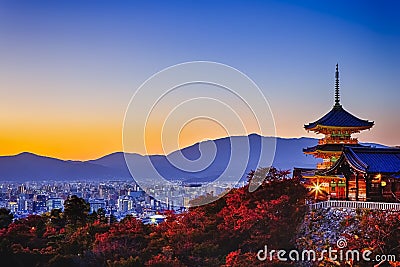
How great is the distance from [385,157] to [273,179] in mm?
1452

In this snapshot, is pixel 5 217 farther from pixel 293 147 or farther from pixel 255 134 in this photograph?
pixel 293 147

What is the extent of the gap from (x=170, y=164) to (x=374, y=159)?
279 centimetres

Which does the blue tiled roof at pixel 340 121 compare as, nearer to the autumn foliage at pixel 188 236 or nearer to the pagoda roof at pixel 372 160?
the pagoda roof at pixel 372 160

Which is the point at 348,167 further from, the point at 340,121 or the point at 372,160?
the point at 340,121

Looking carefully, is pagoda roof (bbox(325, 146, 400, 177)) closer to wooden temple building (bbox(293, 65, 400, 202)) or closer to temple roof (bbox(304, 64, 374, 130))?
wooden temple building (bbox(293, 65, 400, 202))

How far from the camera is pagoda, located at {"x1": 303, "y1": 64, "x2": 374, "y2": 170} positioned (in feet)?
27.7

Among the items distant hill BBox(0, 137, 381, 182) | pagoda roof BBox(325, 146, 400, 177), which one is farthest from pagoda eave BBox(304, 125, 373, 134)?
pagoda roof BBox(325, 146, 400, 177)

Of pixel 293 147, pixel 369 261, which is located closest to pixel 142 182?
pixel 369 261

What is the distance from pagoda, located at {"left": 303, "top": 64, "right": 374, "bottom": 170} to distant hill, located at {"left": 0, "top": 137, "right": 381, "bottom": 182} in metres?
0.80

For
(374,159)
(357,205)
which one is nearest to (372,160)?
(374,159)

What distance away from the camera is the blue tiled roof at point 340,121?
28.0 ft

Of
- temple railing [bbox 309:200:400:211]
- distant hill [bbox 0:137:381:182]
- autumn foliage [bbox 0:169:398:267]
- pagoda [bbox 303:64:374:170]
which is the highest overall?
pagoda [bbox 303:64:374:170]

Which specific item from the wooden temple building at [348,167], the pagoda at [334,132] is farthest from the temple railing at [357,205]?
the pagoda at [334,132]

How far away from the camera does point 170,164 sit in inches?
318
